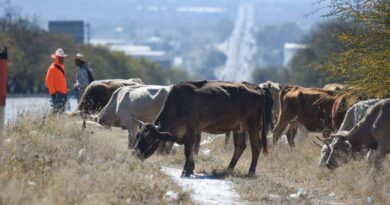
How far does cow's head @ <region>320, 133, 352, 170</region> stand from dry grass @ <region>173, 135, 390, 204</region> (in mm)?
176

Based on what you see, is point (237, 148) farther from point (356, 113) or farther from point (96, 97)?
point (96, 97)

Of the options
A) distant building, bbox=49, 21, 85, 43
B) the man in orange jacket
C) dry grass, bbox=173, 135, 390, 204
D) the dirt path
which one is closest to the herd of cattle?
dry grass, bbox=173, 135, 390, 204

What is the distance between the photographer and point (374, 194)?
18.8 meters

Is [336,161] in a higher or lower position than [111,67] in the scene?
higher

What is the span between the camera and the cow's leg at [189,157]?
69.3 ft

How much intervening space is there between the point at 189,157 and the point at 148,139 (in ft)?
2.56

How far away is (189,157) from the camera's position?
2139 cm

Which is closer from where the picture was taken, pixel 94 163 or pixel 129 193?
pixel 129 193

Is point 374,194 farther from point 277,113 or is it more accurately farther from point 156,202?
point 277,113

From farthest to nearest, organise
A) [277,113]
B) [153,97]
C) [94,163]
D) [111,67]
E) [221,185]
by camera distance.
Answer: [111,67] < [277,113] < [153,97] < [221,185] < [94,163]

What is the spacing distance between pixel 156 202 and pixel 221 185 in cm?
359

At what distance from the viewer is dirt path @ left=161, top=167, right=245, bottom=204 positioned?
1790cm

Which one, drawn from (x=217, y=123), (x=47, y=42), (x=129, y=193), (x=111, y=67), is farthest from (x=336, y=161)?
(x=111, y=67)

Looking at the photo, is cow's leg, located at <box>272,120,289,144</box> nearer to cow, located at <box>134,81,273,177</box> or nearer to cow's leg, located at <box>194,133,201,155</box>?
cow's leg, located at <box>194,133,201,155</box>
